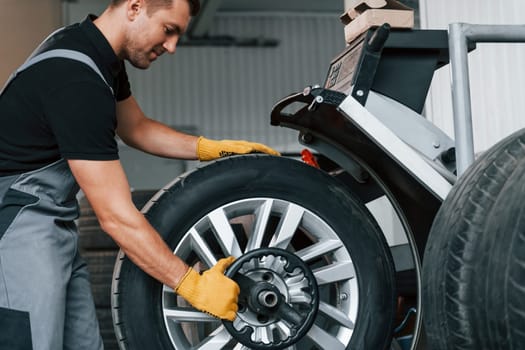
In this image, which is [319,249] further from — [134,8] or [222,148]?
[134,8]

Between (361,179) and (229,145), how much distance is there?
498mm

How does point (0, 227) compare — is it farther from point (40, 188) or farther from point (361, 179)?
point (361, 179)

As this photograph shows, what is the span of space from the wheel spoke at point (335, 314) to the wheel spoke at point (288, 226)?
203mm

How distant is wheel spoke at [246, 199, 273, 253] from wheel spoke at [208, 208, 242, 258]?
45mm

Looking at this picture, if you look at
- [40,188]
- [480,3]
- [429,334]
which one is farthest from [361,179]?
[480,3]

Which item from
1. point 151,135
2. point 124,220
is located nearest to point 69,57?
point 124,220

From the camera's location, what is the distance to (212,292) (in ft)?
6.77

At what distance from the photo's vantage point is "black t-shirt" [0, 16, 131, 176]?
204cm

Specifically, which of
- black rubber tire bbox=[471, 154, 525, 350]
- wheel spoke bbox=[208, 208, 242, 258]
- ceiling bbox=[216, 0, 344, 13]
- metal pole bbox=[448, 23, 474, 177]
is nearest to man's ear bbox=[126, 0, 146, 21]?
wheel spoke bbox=[208, 208, 242, 258]

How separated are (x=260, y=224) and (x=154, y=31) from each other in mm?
627

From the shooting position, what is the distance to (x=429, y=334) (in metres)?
1.89

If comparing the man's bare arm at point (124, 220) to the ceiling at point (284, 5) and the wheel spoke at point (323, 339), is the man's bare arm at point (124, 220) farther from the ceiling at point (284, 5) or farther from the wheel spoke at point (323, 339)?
the ceiling at point (284, 5)

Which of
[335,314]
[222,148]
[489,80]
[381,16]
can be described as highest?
[489,80]

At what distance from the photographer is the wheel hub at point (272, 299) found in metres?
2.14
